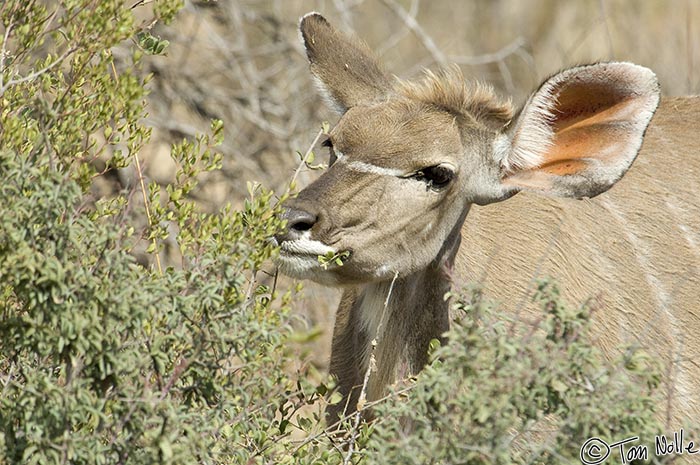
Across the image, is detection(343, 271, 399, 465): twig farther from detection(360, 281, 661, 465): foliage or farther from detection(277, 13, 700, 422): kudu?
detection(360, 281, 661, 465): foliage

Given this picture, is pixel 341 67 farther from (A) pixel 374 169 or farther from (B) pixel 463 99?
(A) pixel 374 169

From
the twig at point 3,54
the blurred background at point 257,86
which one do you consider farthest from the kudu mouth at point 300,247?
the blurred background at point 257,86

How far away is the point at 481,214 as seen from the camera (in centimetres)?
480

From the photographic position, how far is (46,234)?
3.28 meters

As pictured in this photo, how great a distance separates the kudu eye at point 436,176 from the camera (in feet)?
14.2

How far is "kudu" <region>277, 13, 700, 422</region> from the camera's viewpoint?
4.27 metres

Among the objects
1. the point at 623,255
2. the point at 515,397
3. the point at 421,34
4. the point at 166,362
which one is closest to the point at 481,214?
the point at 623,255

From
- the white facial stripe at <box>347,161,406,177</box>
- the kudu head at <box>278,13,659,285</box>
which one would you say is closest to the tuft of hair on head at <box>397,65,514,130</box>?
the kudu head at <box>278,13,659,285</box>

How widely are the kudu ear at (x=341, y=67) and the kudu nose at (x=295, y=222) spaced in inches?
34.0

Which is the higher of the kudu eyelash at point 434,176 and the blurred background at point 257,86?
the kudu eyelash at point 434,176

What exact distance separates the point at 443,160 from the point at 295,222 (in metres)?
0.65

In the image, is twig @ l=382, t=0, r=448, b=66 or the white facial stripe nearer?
the white facial stripe

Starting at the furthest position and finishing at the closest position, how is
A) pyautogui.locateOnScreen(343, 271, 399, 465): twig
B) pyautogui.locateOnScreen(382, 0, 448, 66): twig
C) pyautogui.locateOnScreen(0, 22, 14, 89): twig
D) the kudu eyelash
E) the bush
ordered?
1. pyautogui.locateOnScreen(382, 0, 448, 66): twig
2. the kudu eyelash
3. pyautogui.locateOnScreen(343, 271, 399, 465): twig
4. pyautogui.locateOnScreen(0, 22, 14, 89): twig
5. the bush

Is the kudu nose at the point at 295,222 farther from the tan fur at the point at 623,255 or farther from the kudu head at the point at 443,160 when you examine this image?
the tan fur at the point at 623,255
